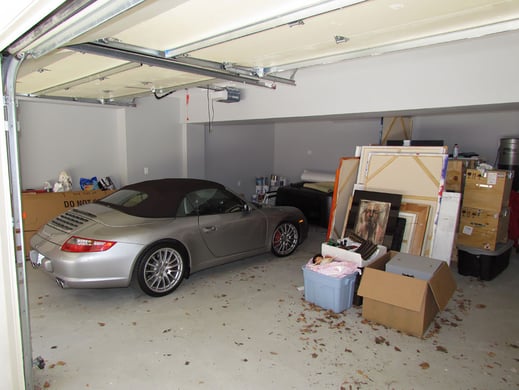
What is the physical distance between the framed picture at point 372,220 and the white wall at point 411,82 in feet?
4.17

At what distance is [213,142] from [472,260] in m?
5.45

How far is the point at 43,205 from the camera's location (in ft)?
17.4

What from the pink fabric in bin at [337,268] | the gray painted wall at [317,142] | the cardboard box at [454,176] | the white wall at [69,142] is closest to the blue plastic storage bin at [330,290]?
the pink fabric in bin at [337,268]

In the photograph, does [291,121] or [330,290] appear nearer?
[330,290]

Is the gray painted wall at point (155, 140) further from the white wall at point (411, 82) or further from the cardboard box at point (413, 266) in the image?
the cardboard box at point (413, 266)

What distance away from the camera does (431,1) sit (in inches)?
63.7

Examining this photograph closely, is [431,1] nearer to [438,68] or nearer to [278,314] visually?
[438,68]

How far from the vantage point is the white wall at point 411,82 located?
346 cm

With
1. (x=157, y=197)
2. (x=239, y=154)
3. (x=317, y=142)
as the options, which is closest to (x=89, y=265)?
(x=157, y=197)

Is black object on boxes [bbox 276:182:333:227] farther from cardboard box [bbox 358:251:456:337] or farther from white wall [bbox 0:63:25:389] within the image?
white wall [bbox 0:63:25:389]

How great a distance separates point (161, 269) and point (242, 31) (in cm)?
274

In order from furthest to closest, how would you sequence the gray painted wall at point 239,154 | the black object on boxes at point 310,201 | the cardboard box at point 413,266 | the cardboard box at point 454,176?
1. the gray painted wall at point 239,154
2. the black object on boxes at point 310,201
3. the cardboard box at point 454,176
4. the cardboard box at point 413,266

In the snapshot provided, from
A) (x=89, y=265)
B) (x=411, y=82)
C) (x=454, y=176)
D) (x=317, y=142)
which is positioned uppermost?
(x=411, y=82)

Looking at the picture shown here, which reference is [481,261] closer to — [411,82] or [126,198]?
[411,82]
